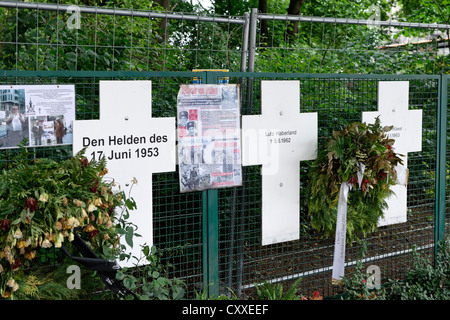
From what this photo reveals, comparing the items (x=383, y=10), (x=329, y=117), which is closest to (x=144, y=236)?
(x=329, y=117)

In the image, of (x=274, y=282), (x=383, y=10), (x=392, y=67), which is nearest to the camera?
(x=274, y=282)

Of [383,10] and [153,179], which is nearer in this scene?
[153,179]

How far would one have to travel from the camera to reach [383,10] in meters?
16.5

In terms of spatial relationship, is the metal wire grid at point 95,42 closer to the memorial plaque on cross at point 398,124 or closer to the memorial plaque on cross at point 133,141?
the memorial plaque on cross at point 133,141

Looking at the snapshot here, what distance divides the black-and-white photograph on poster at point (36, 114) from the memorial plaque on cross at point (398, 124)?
296 centimetres

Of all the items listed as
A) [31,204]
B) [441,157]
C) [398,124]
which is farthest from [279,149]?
[31,204]

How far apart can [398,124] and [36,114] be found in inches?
136

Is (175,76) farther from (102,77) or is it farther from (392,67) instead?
(392,67)

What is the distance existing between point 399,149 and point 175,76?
249 cm

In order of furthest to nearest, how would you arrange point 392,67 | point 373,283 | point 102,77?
point 392,67
point 373,283
point 102,77

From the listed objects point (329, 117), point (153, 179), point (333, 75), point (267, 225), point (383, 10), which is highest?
point (383, 10)

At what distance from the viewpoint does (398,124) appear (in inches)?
213

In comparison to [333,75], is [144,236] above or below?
below

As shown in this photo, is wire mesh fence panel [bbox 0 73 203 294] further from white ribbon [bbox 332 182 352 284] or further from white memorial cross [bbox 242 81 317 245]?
white ribbon [bbox 332 182 352 284]
